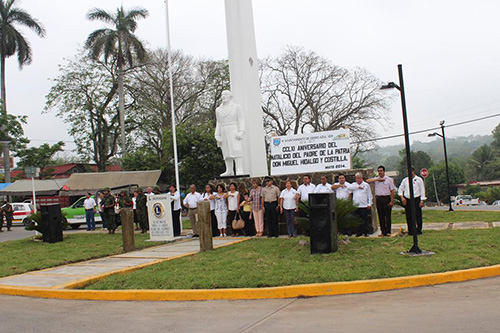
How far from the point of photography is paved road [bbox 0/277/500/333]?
531 cm

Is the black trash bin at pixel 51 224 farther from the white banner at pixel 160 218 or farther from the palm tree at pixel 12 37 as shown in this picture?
the palm tree at pixel 12 37

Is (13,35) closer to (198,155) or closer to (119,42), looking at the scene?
(119,42)

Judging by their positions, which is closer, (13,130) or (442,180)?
(13,130)

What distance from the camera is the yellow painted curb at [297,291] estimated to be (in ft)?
23.0

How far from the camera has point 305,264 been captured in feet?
27.9

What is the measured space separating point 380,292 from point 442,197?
71788 millimetres

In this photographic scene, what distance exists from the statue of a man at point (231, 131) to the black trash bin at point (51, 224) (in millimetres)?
5804

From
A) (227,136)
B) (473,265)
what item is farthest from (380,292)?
(227,136)

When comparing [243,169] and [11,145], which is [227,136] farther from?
[11,145]

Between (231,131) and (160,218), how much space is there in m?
4.13

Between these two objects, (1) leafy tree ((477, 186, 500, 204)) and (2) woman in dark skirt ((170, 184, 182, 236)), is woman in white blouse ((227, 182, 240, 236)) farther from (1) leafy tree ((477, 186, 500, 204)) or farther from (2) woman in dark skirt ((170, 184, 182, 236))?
(1) leafy tree ((477, 186, 500, 204))

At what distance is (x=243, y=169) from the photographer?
1736 cm

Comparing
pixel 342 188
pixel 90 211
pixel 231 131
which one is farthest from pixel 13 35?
pixel 342 188

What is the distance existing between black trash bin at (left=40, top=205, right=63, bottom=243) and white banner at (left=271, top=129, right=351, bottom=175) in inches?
283
